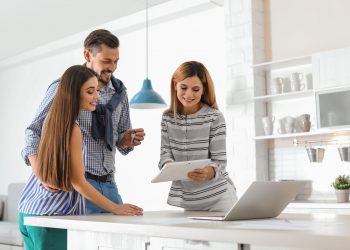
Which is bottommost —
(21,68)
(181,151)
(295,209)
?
(295,209)

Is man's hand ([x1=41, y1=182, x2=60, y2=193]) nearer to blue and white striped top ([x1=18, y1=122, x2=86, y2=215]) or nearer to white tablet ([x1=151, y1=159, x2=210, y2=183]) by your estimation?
→ blue and white striped top ([x1=18, y1=122, x2=86, y2=215])

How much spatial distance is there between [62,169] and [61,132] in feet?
0.42

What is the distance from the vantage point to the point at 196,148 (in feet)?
7.19

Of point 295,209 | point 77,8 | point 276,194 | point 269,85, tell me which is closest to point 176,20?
point 77,8

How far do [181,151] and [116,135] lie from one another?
0.98ft

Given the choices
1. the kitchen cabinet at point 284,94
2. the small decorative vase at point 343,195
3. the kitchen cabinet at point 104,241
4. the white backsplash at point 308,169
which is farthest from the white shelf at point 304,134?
the kitchen cabinet at point 104,241

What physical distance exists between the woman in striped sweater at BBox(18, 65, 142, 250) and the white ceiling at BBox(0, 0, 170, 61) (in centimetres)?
392

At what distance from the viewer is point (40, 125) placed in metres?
1.87

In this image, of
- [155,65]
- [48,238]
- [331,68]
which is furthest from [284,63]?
[48,238]

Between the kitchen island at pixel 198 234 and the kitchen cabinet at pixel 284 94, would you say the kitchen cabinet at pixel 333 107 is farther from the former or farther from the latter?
the kitchen island at pixel 198 234

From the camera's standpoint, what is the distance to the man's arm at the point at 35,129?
183 cm

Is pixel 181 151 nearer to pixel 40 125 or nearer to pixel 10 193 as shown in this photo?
pixel 40 125

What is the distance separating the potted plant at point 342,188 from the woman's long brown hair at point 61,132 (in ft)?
9.39

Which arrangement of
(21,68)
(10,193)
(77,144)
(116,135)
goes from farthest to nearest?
(21,68), (10,193), (116,135), (77,144)
